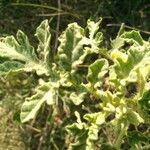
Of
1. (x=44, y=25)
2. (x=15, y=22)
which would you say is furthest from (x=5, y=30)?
(x=44, y=25)

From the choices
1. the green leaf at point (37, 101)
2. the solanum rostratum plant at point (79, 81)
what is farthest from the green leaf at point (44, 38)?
the green leaf at point (37, 101)

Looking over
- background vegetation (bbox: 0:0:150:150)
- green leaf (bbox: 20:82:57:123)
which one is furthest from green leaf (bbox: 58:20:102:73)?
background vegetation (bbox: 0:0:150:150)

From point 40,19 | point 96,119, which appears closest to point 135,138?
point 96,119

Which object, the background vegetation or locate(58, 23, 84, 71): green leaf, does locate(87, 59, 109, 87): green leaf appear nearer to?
locate(58, 23, 84, 71): green leaf

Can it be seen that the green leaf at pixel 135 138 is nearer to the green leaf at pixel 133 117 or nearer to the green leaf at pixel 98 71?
the green leaf at pixel 133 117

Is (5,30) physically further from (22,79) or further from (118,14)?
(118,14)

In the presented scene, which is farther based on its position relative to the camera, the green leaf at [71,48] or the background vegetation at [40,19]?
the background vegetation at [40,19]
